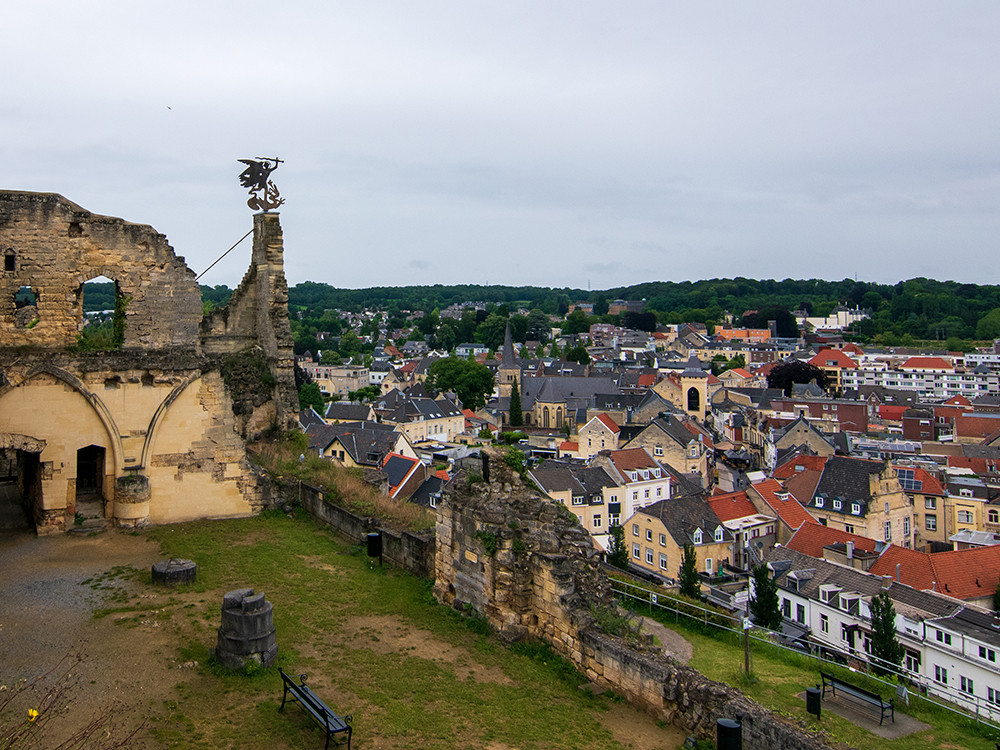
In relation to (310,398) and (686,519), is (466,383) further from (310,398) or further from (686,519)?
(686,519)

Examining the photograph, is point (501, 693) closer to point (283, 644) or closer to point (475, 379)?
point (283, 644)

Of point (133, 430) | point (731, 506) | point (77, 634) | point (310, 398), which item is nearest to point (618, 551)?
point (731, 506)

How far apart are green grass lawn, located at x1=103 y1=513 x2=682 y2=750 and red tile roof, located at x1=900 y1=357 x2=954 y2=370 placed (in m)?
137

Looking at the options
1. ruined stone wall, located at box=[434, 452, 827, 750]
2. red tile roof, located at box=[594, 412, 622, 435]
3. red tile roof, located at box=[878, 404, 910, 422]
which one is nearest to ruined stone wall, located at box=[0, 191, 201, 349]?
ruined stone wall, located at box=[434, 452, 827, 750]

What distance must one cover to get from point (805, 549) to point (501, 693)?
3685 cm

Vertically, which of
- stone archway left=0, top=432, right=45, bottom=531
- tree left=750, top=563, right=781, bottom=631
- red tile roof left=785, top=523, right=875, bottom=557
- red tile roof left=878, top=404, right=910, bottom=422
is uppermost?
stone archway left=0, top=432, right=45, bottom=531

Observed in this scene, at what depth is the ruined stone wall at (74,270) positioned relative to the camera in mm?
15297

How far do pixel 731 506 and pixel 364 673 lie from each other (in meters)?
40.0

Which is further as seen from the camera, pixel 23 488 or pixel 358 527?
pixel 23 488

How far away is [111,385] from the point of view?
1520 cm

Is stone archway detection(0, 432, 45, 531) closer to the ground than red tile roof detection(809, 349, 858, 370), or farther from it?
farther from it

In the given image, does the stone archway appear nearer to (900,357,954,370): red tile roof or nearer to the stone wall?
the stone wall

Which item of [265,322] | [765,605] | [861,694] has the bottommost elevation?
[765,605]

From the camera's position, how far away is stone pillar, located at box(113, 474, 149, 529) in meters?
15.0
